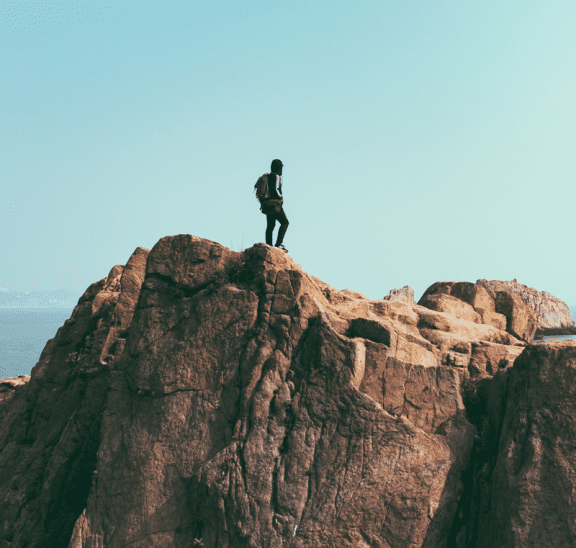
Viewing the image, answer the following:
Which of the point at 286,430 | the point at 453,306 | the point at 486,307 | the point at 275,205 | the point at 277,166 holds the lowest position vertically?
the point at 286,430

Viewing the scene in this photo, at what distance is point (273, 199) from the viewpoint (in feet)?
60.0

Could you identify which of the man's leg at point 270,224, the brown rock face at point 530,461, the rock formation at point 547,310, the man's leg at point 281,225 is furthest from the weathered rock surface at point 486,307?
the rock formation at point 547,310

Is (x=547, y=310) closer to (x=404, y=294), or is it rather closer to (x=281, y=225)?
(x=404, y=294)

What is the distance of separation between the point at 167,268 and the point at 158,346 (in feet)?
8.96

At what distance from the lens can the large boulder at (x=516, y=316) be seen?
22.0 m

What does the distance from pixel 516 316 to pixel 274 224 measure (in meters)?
11.9

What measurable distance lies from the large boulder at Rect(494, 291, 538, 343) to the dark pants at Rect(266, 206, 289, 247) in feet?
36.1

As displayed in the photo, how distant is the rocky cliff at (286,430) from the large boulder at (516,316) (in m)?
3.23

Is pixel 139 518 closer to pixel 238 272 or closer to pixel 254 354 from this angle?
pixel 254 354

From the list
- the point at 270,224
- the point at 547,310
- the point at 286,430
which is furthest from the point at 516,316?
the point at 547,310

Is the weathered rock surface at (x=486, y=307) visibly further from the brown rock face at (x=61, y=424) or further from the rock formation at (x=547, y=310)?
the rock formation at (x=547, y=310)

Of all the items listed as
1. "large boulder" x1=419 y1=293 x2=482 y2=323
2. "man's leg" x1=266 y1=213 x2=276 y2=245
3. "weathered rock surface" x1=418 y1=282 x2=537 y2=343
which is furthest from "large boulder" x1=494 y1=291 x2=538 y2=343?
"man's leg" x1=266 y1=213 x2=276 y2=245

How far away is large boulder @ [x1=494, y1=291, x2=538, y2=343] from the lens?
2195 cm

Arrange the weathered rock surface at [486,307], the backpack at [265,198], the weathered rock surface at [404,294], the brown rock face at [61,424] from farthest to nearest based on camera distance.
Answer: the weathered rock surface at [404,294]
the weathered rock surface at [486,307]
the backpack at [265,198]
the brown rock face at [61,424]
